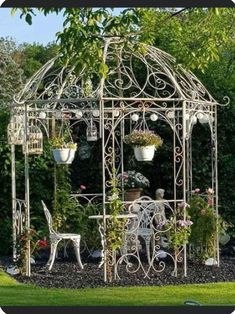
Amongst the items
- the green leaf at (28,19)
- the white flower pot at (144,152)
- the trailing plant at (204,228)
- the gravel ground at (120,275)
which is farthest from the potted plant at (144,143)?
the green leaf at (28,19)

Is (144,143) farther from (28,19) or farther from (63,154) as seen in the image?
(28,19)

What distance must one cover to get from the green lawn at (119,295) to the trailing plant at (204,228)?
1510 mm

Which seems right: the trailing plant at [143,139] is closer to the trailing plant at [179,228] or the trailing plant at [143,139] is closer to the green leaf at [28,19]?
the trailing plant at [179,228]

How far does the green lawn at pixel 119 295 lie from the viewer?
7766mm

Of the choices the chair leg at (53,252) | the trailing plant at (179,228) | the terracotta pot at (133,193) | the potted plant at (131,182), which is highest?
the potted plant at (131,182)

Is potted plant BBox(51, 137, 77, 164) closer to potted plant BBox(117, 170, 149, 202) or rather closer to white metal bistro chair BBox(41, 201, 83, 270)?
white metal bistro chair BBox(41, 201, 83, 270)

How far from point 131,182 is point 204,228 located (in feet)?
5.66

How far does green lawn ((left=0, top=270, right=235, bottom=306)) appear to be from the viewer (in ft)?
25.5

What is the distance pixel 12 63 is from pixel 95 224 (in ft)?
56.6

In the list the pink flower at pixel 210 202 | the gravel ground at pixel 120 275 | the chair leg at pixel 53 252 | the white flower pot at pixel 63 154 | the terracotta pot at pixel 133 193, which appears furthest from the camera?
the terracotta pot at pixel 133 193

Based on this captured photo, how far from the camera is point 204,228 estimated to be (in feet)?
34.2

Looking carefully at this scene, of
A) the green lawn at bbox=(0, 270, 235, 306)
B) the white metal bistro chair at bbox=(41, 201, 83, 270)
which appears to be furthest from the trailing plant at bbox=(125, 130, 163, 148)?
the green lawn at bbox=(0, 270, 235, 306)

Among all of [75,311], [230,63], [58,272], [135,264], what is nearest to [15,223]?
[58,272]

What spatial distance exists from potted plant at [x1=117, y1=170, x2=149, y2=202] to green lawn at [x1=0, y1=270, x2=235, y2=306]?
8.97 ft
